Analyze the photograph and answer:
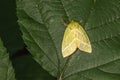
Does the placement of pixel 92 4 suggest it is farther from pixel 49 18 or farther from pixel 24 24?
pixel 24 24

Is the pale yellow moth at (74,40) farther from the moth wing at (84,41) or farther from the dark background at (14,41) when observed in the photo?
the dark background at (14,41)

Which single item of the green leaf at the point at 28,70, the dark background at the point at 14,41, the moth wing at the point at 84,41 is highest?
the moth wing at the point at 84,41

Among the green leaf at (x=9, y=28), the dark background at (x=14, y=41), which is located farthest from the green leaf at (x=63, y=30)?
the green leaf at (x=9, y=28)

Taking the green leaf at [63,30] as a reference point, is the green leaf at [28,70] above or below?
below

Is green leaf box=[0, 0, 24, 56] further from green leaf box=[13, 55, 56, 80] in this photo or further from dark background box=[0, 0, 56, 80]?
green leaf box=[13, 55, 56, 80]

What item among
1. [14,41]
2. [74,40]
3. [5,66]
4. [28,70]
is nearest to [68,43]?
[74,40]

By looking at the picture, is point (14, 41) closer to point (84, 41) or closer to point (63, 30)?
point (63, 30)

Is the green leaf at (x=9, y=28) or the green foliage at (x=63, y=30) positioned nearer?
the green foliage at (x=63, y=30)
